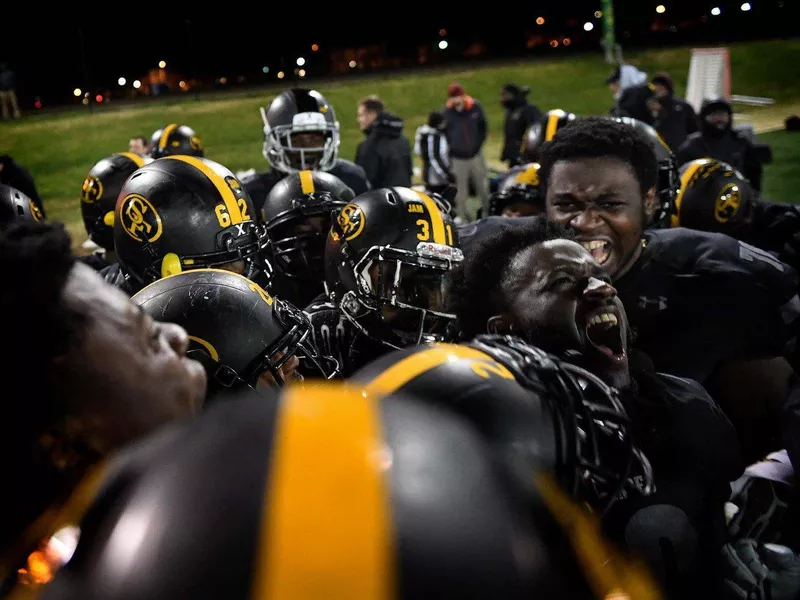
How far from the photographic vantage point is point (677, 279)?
113 inches

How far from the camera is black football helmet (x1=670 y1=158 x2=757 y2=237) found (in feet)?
13.7

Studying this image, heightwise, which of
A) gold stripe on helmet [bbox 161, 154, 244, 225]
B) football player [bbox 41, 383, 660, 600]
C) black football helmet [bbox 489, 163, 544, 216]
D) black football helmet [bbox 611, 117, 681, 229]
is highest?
football player [bbox 41, 383, 660, 600]

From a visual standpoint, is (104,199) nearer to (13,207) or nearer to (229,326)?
(13,207)

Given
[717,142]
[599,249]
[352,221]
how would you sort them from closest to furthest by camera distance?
[599,249] < [352,221] < [717,142]

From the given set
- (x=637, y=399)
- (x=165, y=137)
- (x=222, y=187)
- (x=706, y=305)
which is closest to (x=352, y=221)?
(x=222, y=187)

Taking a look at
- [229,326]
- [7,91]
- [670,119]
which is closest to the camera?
[229,326]

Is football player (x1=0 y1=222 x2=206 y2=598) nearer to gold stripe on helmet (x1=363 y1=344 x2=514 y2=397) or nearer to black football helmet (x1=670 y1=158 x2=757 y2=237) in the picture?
gold stripe on helmet (x1=363 y1=344 x2=514 y2=397)

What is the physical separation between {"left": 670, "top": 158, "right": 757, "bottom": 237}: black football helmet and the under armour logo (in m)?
1.59

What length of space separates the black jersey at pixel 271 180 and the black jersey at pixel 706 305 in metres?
2.89

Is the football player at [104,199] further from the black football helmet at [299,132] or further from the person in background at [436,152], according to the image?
the person in background at [436,152]

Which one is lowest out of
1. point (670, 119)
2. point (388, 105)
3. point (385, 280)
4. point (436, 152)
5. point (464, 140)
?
point (388, 105)

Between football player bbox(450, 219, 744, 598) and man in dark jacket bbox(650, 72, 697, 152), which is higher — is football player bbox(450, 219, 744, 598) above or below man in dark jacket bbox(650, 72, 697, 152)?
above

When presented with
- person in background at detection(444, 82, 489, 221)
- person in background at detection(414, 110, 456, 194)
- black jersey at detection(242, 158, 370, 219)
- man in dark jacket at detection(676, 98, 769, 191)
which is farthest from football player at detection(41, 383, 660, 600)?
person in background at detection(414, 110, 456, 194)

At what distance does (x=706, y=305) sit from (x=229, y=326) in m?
1.74
